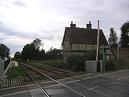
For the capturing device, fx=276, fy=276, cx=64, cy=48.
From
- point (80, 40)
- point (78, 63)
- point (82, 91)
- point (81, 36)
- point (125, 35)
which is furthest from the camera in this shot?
point (125, 35)

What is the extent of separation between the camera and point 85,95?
14656 millimetres

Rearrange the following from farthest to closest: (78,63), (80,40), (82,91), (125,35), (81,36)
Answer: (125,35) → (81,36) → (80,40) → (78,63) → (82,91)

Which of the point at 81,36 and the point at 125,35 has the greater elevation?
the point at 125,35

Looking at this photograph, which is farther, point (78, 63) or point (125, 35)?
point (125, 35)

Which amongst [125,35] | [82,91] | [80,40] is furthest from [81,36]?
[82,91]

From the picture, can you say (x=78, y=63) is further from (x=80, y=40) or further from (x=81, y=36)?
(x=81, y=36)

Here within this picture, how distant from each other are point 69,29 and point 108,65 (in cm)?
2859

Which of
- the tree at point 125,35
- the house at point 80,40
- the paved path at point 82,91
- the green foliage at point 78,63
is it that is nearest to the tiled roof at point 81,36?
the house at point 80,40

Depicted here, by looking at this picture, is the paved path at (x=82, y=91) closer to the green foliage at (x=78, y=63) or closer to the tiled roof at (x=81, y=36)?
the green foliage at (x=78, y=63)

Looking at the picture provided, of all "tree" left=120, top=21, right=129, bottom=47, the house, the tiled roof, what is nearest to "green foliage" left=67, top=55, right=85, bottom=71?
the house

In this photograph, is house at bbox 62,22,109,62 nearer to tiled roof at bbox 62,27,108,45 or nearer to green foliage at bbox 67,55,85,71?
tiled roof at bbox 62,27,108,45

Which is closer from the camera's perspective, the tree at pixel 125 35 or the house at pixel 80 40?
the house at pixel 80 40

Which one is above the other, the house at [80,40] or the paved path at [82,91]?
the house at [80,40]

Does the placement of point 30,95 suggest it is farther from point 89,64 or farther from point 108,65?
point 108,65
